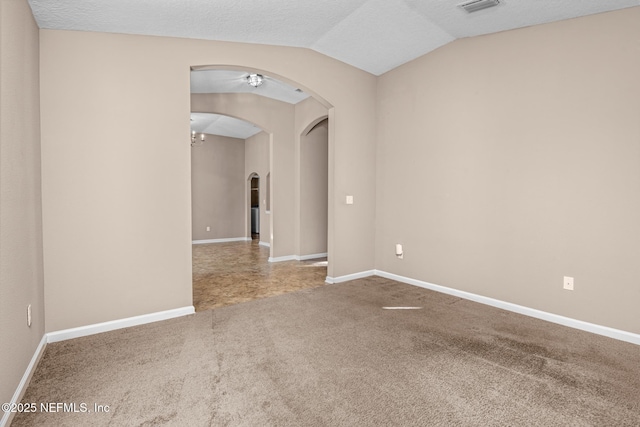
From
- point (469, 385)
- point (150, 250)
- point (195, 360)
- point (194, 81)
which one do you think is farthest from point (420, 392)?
point (194, 81)

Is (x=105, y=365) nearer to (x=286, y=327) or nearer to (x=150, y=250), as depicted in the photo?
(x=150, y=250)

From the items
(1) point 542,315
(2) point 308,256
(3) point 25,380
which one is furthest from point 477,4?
(2) point 308,256

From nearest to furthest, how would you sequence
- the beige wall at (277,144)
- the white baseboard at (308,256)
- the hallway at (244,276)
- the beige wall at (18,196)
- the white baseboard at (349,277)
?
the beige wall at (18,196), the hallway at (244,276), the white baseboard at (349,277), the beige wall at (277,144), the white baseboard at (308,256)

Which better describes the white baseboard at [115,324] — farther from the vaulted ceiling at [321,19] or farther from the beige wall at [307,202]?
the beige wall at [307,202]

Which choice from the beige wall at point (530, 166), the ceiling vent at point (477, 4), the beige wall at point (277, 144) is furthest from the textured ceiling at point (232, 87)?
the ceiling vent at point (477, 4)

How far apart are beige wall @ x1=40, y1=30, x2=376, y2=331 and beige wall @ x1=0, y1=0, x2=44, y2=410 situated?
0.16 m

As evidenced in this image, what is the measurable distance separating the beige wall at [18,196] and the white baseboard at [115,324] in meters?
0.16

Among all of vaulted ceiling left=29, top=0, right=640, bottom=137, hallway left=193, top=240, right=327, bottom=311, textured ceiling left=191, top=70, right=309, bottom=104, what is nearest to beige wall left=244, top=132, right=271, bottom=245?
hallway left=193, top=240, right=327, bottom=311

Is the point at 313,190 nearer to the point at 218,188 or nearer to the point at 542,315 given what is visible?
the point at 218,188

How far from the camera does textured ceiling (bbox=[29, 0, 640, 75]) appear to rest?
8.73ft

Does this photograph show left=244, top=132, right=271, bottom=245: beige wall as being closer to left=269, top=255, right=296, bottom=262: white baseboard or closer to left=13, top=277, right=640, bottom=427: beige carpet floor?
left=269, top=255, right=296, bottom=262: white baseboard

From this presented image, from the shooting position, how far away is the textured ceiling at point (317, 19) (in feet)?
8.73

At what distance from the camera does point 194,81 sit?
16.4 feet

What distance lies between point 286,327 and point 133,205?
1855 millimetres
